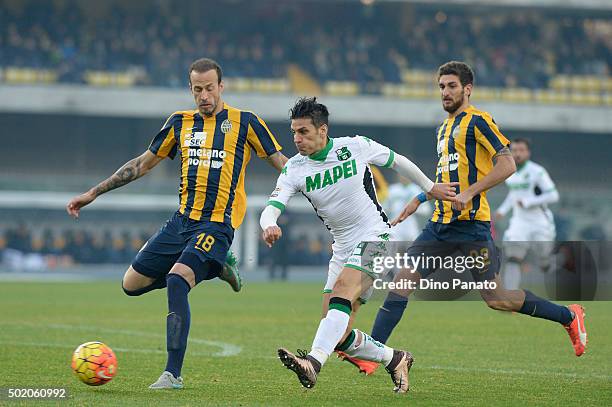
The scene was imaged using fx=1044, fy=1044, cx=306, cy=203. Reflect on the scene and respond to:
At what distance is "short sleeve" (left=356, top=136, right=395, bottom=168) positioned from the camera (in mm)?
7574

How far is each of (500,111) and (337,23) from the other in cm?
893

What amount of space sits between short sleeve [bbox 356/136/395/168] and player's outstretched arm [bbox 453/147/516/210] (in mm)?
658

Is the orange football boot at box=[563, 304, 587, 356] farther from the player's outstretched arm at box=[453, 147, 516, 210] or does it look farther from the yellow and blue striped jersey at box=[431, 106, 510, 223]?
the player's outstretched arm at box=[453, 147, 516, 210]

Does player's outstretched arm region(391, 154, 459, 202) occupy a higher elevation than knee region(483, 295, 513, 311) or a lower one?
higher

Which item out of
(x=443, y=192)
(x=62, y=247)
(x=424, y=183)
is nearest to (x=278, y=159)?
(x=424, y=183)

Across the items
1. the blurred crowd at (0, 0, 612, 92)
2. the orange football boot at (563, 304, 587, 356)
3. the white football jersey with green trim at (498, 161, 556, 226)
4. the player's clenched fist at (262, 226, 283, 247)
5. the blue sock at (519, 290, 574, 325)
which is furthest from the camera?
the blurred crowd at (0, 0, 612, 92)

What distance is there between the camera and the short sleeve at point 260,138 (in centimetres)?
831

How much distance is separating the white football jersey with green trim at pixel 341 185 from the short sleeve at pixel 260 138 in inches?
34.3

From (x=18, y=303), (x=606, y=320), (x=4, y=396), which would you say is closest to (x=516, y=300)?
(x=4, y=396)

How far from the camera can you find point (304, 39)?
42.5 meters

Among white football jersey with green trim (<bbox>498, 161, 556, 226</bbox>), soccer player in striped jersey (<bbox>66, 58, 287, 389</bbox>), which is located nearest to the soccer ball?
soccer player in striped jersey (<bbox>66, 58, 287, 389</bbox>)

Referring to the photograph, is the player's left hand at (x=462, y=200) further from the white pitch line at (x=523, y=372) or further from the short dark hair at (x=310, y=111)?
the white pitch line at (x=523, y=372)

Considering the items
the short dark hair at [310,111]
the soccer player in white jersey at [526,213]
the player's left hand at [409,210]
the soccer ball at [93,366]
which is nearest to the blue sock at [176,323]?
the soccer ball at [93,366]

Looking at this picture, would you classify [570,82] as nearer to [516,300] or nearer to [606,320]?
[606,320]
